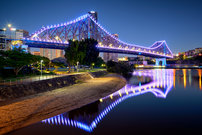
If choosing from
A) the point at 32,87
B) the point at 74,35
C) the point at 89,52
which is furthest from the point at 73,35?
the point at 32,87

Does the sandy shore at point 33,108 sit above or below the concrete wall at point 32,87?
below

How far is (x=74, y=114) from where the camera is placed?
37.1ft

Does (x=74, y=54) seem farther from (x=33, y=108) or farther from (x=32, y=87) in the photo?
(x=33, y=108)

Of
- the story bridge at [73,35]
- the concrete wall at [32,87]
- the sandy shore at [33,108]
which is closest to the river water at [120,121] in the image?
the sandy shore at [33,108]

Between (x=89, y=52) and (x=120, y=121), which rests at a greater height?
(x=89, y=52)

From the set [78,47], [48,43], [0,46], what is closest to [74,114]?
[78,47]

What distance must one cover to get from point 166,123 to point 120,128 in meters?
3.33

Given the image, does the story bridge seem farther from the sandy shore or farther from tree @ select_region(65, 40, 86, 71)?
the sandy shore

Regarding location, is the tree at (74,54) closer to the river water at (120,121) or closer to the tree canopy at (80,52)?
the tree canopy at (80,52)

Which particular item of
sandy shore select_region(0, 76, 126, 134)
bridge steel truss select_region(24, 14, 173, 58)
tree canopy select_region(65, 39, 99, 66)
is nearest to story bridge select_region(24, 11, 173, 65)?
bridge steel truss select_region(24, 14, 173, 58)

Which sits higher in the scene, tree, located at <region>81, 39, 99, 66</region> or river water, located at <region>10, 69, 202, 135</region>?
tree, located at <region>81, 39, 99, 66</region>

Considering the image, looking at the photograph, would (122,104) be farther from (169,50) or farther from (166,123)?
(169,50)

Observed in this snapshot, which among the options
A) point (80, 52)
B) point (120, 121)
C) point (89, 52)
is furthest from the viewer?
point (89, 52)

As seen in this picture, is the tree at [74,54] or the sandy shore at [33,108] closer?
the sandy shore at [33,108]
